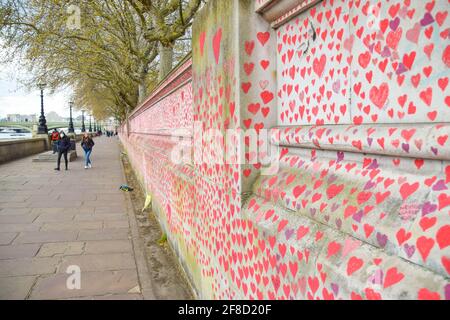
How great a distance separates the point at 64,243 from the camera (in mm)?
5395

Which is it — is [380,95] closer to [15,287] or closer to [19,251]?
[15,287]

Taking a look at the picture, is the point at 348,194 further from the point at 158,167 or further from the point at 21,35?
the point at 21,35

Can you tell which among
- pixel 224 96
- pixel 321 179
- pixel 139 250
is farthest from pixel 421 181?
pixel 139 250

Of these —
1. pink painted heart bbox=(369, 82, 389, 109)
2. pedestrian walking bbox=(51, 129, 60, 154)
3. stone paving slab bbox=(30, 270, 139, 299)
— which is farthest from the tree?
pink painted heart bbox=(369, 82, 389, 109)

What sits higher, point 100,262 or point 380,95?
point 380,95

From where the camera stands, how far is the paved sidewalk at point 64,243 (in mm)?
3826

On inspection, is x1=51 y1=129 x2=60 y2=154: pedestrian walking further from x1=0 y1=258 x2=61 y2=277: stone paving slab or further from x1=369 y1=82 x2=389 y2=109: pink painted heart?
x1=369 y1=82 x2=389 y2=109: pink painted heart

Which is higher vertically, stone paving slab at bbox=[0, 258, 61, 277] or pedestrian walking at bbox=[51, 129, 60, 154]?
pedestrian walking at bbox=[51, 129, 60, 154]

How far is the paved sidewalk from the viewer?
383 centimetres

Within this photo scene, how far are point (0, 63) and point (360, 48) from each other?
16859 millimetres

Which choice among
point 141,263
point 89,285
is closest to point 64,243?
point 141,263

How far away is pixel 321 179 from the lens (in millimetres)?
1799

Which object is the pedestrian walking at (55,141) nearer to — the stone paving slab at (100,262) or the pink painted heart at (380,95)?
the stone paving slab at (100,262)

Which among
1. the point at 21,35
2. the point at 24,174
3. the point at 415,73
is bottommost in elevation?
the point at 24,174
